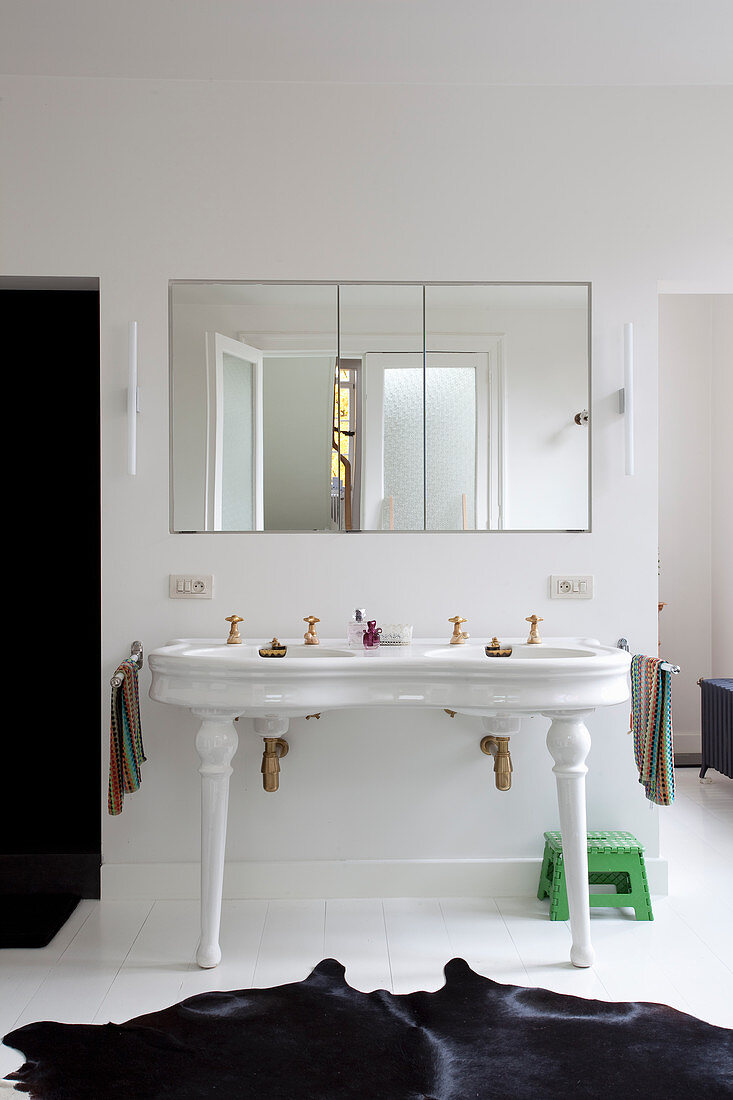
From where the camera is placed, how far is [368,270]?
8.80 feet

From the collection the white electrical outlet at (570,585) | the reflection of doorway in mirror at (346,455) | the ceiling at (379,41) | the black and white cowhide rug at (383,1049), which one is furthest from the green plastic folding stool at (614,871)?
the ceiling at (379,41)

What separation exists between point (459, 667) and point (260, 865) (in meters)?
1.05

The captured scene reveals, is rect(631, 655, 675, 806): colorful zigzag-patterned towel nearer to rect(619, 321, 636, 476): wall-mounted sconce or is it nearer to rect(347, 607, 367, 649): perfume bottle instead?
rect(619, 321, 636, 476): wall-mounted sconce

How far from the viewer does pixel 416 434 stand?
8.85ft

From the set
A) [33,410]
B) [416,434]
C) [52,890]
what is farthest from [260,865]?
[33,410]

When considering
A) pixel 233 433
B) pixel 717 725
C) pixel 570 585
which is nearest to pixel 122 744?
pixel 233 433

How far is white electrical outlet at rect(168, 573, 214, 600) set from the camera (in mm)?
2658

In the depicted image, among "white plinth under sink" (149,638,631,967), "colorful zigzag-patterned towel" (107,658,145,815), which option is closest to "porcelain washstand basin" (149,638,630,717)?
"white plinth under sink" (149,638,631,967)

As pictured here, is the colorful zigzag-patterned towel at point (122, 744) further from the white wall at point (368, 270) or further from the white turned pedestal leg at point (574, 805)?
the white turned pedestal leg at point (574, 805)

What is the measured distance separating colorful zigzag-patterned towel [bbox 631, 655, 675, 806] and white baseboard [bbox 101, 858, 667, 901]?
49cm

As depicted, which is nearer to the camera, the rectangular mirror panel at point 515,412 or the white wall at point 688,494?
the rectangular mirror panel at point 515,412

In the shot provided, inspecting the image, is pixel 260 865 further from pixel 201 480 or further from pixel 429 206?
pixel 429 206

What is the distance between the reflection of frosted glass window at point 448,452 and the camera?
8.84 ft

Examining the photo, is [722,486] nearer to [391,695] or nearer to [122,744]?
[391,695]
